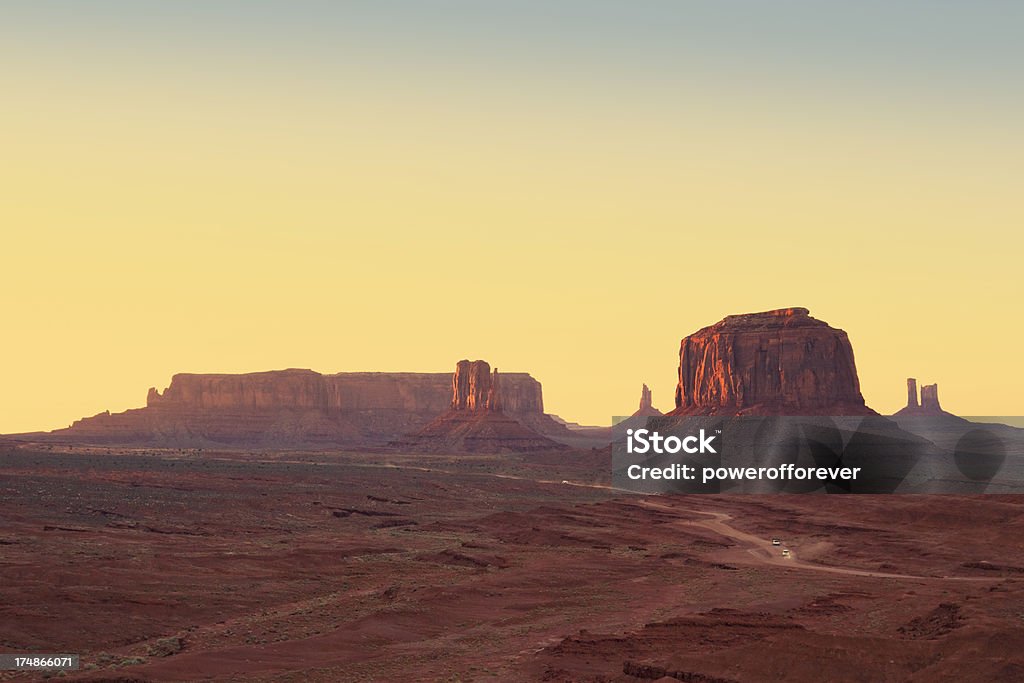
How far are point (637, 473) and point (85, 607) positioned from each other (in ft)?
402

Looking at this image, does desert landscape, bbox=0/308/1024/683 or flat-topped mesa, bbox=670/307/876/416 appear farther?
flat-topped mesa, bbox=670/307/876/416

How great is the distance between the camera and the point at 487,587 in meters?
55.1

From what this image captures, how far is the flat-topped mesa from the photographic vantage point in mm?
176125

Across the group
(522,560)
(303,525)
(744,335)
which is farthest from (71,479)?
(744,335)

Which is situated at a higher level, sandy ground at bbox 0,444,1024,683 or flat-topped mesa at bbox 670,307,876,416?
flat-topped mesa at bbox 670,307,876,416

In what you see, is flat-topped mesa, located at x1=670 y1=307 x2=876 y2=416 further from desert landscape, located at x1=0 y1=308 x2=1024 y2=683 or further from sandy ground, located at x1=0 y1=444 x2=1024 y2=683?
sandy ground, located at x1=0 y1=444 x2=1024 y2=683

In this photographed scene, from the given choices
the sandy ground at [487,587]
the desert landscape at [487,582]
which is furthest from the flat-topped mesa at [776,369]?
the sandy ground at [487,587]

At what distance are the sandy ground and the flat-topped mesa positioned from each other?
65.8m

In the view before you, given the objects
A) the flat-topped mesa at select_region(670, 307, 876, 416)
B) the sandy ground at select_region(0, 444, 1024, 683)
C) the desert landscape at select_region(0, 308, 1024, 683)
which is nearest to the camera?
the sandy ground at select_region(0, 444, 1024, 683)

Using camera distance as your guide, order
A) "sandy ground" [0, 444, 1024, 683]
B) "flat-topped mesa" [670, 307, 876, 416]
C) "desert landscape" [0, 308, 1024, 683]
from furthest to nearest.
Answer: "flat-topped mesa" [670, 307, 876, 416] → "desert landscape" [0, 308, 1024, 683] → "sandy ground" [0, 444, 1024, 683]

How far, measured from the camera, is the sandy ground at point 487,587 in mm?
35969

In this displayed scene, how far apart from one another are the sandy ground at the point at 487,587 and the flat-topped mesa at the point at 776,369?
65.8 m

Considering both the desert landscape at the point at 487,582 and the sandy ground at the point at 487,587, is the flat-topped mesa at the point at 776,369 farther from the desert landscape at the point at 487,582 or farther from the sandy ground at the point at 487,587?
the sandy ground at the point at 487,587

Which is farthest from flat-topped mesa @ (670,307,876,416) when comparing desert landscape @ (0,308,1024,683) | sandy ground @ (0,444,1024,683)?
sandy ground @ (0,444,1024,683)
